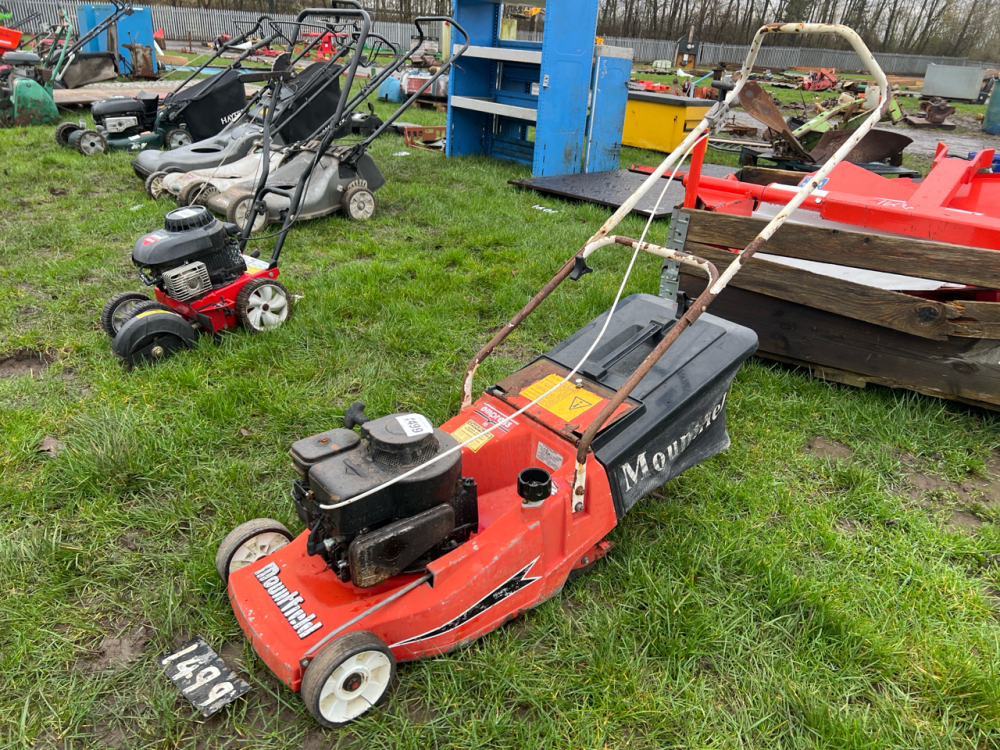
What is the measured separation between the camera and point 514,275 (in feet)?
14.7

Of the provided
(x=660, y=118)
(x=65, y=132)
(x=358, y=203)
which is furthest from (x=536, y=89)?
(x=65, y=132)

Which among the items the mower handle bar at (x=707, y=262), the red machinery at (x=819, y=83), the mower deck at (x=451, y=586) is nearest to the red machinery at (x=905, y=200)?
the mower handle bar at (x=707, y=262)

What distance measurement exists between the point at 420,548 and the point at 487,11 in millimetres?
8053

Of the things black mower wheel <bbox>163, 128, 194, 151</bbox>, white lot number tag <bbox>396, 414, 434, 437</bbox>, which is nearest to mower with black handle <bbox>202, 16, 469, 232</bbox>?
black mower wheel <bbox>163, 128, 194, 151</bbox>

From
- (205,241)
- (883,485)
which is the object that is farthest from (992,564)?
(205,241)

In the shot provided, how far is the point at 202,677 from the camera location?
1.77 m

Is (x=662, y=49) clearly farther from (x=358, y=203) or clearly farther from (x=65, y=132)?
(x=358, y=203)

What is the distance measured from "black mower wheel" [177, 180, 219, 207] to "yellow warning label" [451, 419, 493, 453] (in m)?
4.04

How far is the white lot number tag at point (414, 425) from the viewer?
5.79 ft

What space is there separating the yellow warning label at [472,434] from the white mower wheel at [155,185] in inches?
188

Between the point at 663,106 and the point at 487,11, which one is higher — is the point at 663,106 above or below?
below

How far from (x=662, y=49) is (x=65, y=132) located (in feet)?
110

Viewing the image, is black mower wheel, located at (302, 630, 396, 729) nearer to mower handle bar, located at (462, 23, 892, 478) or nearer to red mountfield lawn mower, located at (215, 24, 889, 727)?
red mountfield lawn mower, located at (215, 24, 889, 727)

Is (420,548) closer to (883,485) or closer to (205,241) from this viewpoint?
(883,485)
